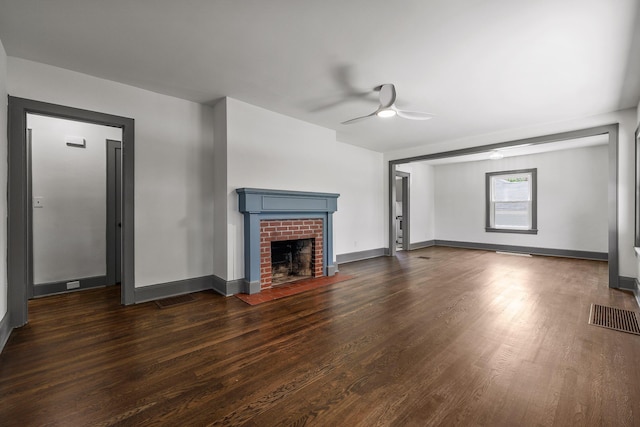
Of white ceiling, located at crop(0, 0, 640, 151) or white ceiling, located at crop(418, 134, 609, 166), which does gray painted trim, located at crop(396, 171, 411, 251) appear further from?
white ceiling, located at crop(0, 0, 640, 151)

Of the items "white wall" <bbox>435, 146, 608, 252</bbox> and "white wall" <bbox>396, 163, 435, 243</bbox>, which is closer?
"white wall" <bbox>435, 146, 608, 252</bbox>

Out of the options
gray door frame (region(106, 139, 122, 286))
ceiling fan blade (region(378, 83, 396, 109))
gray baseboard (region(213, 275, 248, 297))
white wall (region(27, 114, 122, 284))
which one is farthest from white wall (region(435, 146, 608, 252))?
white wall (region(27, 114, 122, 284))

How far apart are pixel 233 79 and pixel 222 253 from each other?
2.11 meters

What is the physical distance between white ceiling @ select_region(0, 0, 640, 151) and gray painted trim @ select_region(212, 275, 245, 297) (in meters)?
2.38

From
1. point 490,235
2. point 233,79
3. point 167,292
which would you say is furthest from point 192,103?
point 490,235

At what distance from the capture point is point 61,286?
3592mm

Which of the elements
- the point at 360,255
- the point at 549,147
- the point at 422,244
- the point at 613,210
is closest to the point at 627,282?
the point at 613,210

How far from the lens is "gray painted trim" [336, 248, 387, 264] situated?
18.6ft

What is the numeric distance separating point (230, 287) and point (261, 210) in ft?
3.49

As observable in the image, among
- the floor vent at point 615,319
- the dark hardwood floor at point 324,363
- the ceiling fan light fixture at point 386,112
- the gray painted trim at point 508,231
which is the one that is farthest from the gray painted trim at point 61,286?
the gray painted trim at point 508,231

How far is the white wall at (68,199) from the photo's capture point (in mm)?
3484

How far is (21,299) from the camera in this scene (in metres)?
2.59

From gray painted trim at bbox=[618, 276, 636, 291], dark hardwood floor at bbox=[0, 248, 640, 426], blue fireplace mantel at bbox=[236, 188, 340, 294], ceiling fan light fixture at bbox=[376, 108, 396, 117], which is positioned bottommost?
dark hardwood floor at bbox=[0, 248, 640, 426]

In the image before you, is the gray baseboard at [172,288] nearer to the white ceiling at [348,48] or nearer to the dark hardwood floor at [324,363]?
the dark hardwood floor at [324,363]
